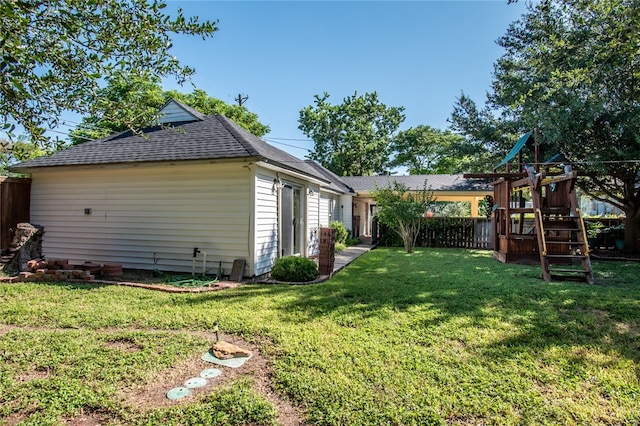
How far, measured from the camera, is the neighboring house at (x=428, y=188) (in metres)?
18.8

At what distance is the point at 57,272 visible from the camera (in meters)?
6.89

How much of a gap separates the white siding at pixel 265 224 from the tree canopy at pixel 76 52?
4.03m

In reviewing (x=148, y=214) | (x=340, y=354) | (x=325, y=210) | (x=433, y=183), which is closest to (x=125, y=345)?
(x=340, y=354)

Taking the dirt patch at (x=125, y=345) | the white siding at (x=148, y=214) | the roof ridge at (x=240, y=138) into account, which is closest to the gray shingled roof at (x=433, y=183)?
the roof ridge at (x=240, y=138)

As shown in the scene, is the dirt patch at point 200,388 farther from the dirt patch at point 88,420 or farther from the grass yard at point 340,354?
the dirt patch at point 88,420

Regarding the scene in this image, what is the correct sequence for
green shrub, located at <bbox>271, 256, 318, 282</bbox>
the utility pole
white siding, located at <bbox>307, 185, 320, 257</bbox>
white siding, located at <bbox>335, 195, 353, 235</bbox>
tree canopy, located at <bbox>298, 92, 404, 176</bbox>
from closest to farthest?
green shrub, located at <bbox>271, 256, 318, 282</bbox> < white siding, located at <bbox>307, 185, 320, 257</bbox> < white siding, located at <bbox>335, 195, 353, 235</bbox> < the utility pole < tree canopy, located at <bbox>298, 92, 404, 176</bbox>

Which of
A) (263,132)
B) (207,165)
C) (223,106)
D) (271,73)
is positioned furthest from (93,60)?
(263,132)

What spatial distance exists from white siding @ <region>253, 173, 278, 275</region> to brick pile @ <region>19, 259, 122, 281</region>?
123 inches

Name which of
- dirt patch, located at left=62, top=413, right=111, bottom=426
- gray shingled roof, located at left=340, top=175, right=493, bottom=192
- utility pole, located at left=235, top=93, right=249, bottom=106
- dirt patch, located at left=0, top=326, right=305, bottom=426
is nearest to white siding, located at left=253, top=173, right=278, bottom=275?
dirt patch, located at left=0, top=326, right=305, bottom=426

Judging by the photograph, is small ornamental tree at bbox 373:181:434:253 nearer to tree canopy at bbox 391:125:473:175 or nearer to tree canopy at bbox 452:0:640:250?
tree canopy at bbox 452:0:640:250

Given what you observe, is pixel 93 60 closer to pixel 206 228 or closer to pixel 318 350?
pixel 318 350

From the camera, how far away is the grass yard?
100 inches

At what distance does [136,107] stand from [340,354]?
3268mm

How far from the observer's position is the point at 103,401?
2643 millimetres
